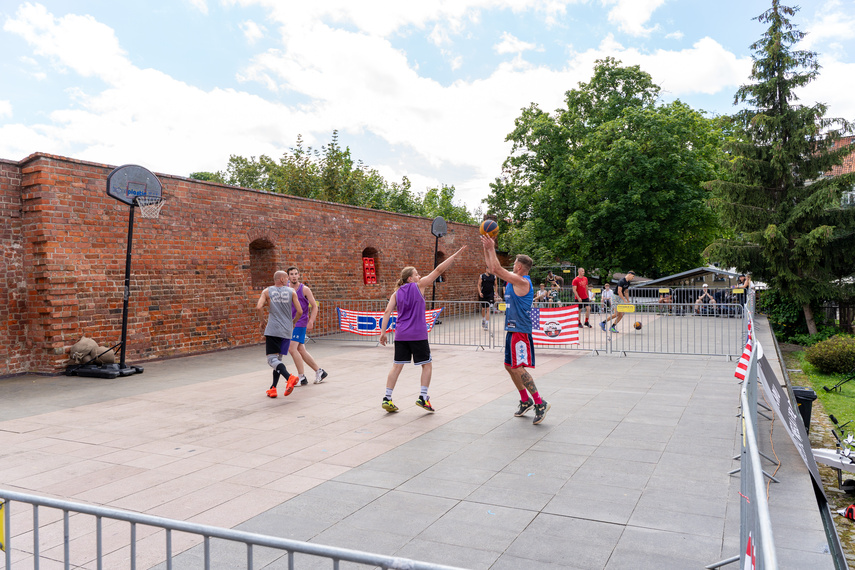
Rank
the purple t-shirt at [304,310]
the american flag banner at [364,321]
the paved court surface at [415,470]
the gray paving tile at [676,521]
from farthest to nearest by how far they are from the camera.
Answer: the american flag banner at [364,321]
the purple t-shirt at [304,310]
the gray paving tile at [676,521]
the paved court surface at [415,470]

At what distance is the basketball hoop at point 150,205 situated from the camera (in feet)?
38.0

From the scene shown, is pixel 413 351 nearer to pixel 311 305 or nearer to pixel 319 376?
pixel 311 305

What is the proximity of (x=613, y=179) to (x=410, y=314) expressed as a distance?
23425 mm

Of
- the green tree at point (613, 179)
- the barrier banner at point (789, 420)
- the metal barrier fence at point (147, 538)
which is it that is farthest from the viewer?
the green tree at point (613, 179)

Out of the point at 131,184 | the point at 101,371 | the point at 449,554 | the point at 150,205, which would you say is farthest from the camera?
the point at 150,205

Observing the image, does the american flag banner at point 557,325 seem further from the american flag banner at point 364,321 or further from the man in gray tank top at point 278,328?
the man in gray tank top at point 278,328

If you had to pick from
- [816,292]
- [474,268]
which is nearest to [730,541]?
[816,292]

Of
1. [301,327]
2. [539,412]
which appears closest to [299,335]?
[301,327]

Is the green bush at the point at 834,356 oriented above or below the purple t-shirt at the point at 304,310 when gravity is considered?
below

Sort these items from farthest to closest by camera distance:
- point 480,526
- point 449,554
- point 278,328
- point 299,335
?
point 299,335, point 278,328, point 480,526, point 449,554

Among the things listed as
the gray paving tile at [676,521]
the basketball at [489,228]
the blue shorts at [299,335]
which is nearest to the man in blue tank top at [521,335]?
the basketball at [489,228]

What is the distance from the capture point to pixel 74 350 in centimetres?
Result: 1078

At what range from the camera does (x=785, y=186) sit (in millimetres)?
20219

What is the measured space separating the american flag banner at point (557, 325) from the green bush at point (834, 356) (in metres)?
Answer: 5.99
